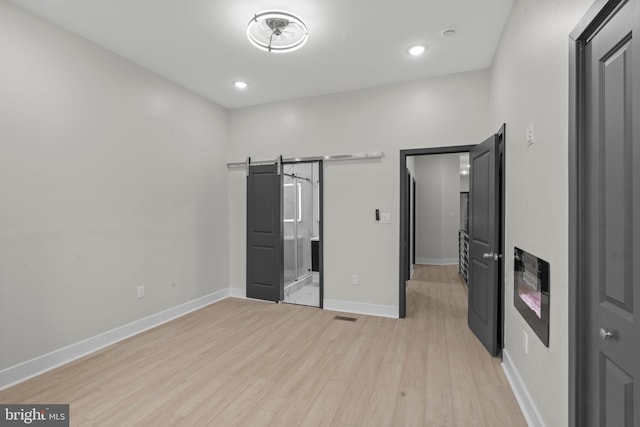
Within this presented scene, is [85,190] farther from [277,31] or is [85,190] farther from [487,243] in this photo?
[487,243]

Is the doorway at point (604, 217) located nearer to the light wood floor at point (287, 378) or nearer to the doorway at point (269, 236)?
the light wood floor at point (287, 378)

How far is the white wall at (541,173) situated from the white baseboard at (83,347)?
359cm

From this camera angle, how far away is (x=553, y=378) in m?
1.55

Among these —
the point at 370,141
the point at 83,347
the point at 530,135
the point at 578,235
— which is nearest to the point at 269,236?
the point at 370,141

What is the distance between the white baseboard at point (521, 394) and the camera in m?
1.79

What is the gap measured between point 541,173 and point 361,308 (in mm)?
2720

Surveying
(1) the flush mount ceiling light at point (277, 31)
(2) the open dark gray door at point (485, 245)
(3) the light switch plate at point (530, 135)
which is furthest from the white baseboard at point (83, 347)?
(3) the light switch plate at point (530, 135)

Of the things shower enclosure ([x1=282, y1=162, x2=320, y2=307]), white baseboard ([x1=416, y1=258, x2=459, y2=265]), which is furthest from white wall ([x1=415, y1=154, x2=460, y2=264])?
shower enclosure ([x1=282, y1=162, x2=320, y2=307])

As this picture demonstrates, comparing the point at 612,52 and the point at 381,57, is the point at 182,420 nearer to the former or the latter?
the point at 612,52

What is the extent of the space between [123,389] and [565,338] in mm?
2846

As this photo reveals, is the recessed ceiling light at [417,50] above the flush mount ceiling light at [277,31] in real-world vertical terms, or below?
above

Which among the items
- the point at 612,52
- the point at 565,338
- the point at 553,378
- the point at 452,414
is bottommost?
the point at 452,414

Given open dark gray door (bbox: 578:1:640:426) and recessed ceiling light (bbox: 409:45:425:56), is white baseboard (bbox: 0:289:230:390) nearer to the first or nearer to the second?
open dark gray door (bbox: 578:1:640:426)

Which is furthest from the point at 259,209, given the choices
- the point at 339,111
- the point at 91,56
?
the point at 91,56
